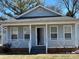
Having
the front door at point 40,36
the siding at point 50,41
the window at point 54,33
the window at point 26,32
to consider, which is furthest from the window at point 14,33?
the window at point 54,33

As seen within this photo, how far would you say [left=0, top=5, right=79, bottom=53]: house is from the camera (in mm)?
30812

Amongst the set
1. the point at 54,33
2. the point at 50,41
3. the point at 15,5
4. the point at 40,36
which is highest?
the point at 15,5

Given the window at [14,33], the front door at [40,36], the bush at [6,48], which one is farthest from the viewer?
the window at [14,33]

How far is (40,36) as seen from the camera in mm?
33281

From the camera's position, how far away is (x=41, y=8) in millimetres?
35969

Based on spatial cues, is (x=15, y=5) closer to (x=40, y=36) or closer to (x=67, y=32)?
(x=40, y=36)

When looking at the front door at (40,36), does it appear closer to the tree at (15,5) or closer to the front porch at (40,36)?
the front porch at (40,36)

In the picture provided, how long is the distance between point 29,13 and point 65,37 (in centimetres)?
677

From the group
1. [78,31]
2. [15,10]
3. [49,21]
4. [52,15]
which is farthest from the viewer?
[15,10]

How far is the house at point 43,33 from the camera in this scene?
101 ft

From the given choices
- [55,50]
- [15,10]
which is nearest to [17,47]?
[55,50]

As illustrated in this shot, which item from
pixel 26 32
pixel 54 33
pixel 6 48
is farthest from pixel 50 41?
pixel 6 48

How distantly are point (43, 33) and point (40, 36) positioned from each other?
520 millimetres

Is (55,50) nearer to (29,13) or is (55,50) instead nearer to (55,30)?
(55,30)
